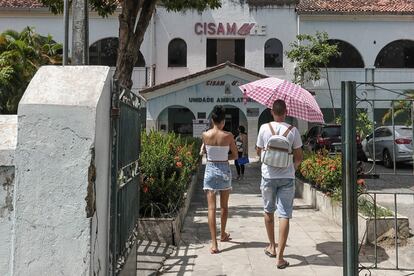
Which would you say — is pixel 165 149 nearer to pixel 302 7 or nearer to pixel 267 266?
pixel 267 266

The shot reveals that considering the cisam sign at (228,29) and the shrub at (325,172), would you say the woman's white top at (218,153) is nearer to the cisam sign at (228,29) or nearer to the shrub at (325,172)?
the shrub at (325,172)

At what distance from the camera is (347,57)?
23719 millimetres

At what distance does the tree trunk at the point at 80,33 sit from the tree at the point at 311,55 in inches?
620

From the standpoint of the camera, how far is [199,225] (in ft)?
26.1

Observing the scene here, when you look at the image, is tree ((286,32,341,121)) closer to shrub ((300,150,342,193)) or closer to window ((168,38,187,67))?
window ((168,38,187,67))

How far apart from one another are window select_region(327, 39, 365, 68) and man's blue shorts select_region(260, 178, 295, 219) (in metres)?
19.1

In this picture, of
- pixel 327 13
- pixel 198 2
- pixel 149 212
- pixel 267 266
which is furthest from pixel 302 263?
pixel 327 13

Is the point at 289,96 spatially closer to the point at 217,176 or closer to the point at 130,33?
the point at 217,176

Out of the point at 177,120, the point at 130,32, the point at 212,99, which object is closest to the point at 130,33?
the point at 130,32

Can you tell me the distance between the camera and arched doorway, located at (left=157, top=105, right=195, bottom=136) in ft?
78.2

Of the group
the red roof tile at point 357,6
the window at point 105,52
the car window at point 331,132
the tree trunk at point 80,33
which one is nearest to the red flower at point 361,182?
the tree trunk at point 80,33

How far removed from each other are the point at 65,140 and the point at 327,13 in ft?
73.2

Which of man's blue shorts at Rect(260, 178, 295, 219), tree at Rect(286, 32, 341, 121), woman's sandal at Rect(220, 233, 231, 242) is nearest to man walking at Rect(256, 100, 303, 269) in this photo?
man's blue shorts at Rect(260, 178, 295, 219)

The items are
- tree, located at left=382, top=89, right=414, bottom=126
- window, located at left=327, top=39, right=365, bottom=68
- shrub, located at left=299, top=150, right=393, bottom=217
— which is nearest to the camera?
tree, located at left=382, top=89, right=414, bottom=126
